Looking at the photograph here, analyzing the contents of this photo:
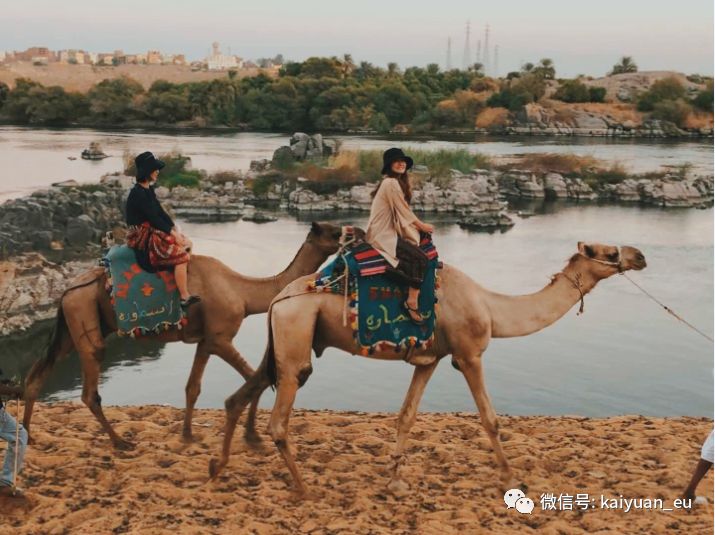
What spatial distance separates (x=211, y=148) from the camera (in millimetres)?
38219

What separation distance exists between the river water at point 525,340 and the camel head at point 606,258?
6.11 meters

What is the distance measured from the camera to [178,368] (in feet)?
47.6

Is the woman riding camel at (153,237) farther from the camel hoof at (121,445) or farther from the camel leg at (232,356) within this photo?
the camel hoof at (121,445)

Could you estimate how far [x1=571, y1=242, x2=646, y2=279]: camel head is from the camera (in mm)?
6168

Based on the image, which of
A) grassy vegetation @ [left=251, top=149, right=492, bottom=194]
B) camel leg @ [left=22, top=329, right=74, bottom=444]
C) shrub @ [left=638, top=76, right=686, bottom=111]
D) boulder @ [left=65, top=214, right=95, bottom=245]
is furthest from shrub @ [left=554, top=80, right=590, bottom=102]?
camel leg @ [left=22, top=329, right=74, bottom=444]

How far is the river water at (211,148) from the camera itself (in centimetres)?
3306

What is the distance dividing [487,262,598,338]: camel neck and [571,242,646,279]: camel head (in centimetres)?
5

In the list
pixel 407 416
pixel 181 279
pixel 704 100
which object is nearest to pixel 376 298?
pixel 407 416

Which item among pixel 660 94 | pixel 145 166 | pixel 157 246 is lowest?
pixel 157 246

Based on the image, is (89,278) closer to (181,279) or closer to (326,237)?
(181,279)

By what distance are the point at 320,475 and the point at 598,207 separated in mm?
27477

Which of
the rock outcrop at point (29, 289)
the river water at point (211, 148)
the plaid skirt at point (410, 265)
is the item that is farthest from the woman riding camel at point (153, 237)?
the river water at point (211, 148)

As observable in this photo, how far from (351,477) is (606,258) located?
2.24 meters

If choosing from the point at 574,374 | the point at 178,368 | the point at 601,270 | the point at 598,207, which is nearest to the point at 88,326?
the point at 601,270
